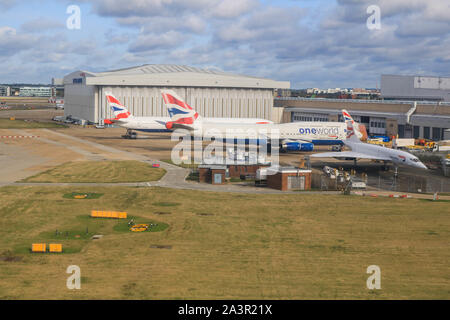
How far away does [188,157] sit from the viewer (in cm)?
9206

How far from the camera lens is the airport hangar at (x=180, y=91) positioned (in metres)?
157

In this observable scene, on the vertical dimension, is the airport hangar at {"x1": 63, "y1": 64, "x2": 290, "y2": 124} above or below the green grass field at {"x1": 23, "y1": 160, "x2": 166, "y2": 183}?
above

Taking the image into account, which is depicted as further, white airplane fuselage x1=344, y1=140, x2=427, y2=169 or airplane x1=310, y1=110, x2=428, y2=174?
airplane x1=310, y1=110, x2=428, y2=174

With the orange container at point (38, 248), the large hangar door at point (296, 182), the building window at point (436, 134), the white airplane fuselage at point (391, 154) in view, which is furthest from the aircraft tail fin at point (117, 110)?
the orange container at point (38, 248)

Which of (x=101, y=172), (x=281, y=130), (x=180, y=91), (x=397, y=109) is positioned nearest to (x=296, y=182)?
(x=101, y=172)

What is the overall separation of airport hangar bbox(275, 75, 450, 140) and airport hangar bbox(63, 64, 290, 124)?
1042cm

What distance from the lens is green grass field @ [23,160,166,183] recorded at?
68.8 metres

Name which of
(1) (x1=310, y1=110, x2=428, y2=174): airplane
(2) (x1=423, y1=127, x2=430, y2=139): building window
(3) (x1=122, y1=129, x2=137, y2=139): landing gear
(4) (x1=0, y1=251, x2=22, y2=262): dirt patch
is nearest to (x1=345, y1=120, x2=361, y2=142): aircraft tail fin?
(1) (x1=310, y1=110, x2=428, y2=174): airplane

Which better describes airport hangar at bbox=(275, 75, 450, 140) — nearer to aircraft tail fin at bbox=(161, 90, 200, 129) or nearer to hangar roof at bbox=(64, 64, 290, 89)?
hangar roof at bbox=(64, 64, 290, 89)

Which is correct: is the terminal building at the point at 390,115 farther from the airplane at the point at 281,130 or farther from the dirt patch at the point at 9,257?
the dirt patch at the point at 9,257

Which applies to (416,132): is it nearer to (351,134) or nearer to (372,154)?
(351,134)

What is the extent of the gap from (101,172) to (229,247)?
4097 centimetres
